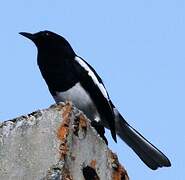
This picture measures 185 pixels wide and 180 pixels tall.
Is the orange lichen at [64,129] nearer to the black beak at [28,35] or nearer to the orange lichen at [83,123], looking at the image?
the orange lichen at [83,123]

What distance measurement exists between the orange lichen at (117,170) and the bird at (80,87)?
1933 millimetres

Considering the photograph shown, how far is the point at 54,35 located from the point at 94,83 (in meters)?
0.76

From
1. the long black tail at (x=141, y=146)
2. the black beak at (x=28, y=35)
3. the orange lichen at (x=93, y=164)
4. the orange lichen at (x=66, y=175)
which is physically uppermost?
the black beak at (x=28, y=35)

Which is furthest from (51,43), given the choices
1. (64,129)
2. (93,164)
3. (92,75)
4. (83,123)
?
(64,129)

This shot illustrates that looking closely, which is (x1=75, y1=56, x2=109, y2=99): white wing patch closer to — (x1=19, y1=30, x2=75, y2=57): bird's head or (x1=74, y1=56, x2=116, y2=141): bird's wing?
(x1=74, y1=56, x2=116, y2=141): bird's wing

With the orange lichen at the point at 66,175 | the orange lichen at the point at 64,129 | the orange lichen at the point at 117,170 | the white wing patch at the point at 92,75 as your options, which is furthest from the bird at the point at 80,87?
the orange lichen at the point at 66,175

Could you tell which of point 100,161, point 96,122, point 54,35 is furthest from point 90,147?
point 54,35

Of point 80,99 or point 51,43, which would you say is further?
point 51,43

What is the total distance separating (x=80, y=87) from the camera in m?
6.32

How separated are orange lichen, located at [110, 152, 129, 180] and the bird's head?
2.50 metres

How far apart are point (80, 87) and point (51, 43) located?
66 centimetres

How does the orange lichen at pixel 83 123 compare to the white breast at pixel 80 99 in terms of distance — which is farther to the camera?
the white breast at pixel 80 99

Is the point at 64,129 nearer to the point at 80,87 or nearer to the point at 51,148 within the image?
the point at 51,148

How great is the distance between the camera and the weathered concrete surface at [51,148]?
11.5ft
